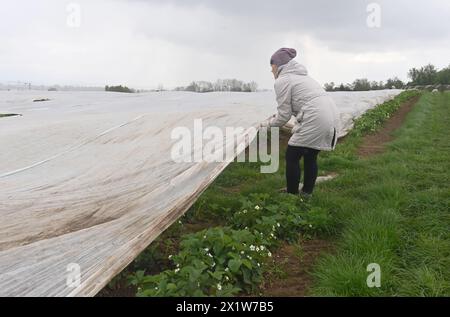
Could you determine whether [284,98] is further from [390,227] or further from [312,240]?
[390,227]

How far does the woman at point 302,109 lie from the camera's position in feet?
11.6

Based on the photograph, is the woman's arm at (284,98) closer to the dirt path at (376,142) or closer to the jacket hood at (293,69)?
the jacket hood at (293,69)

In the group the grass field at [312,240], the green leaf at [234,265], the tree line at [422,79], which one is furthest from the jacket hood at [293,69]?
the tree line at [422,79]

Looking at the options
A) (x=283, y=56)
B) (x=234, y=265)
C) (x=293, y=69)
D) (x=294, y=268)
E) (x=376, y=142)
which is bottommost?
(x=294, y=268)

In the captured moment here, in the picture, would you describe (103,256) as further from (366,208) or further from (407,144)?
(407,144)

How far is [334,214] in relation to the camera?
3414 mm

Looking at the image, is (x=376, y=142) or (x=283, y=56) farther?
(x=376, y=142)

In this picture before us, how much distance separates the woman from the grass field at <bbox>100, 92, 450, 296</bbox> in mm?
436

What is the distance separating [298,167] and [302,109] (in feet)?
1.65

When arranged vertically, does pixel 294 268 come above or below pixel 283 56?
below

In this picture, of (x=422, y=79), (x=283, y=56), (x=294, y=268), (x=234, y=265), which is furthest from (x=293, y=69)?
(x=422, y=79)

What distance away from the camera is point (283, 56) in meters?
3.65
